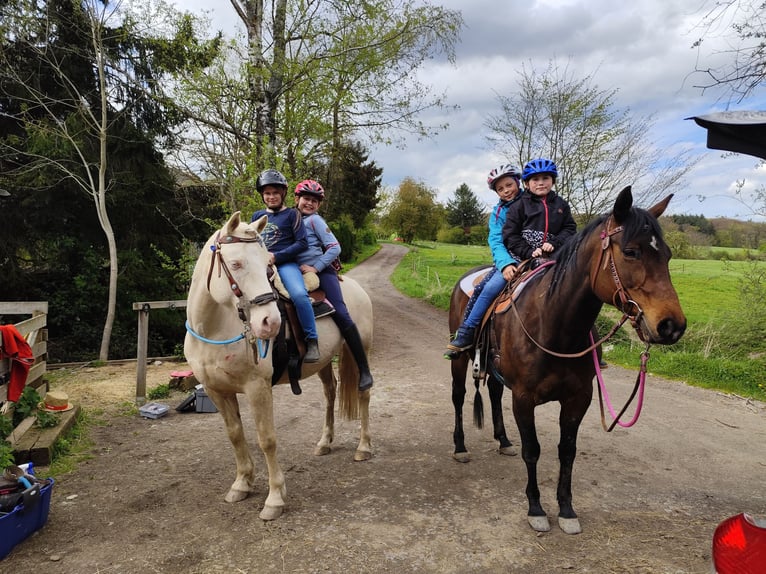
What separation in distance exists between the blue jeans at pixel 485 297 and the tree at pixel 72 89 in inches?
400

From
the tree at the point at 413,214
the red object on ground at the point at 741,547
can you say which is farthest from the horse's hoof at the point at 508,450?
the tree at the point at 413,214

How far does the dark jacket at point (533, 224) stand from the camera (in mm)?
3770

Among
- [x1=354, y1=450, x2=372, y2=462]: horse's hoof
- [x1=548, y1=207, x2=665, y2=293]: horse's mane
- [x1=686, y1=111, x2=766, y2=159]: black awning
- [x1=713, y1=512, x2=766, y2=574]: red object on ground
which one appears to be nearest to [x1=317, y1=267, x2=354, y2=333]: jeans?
[x1=354, y1=450, x2=372, y2=462]: horse's hoof

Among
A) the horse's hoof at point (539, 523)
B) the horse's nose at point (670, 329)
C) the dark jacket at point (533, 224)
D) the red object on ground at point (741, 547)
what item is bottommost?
the horse's hoof at point (539, 523)

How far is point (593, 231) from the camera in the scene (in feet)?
9.27

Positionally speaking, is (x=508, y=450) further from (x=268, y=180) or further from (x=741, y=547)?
(x=268, y=180)

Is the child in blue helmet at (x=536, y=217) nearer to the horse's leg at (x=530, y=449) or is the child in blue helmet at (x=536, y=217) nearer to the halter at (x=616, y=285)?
the halter at (x=616, y=285)

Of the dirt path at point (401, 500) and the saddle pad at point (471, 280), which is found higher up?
the saddle pad at point (471, 280)

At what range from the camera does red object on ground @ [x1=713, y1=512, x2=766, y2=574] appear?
1.30 meters

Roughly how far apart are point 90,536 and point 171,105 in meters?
8.93

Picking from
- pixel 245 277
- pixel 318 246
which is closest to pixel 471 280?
pixel 318 246

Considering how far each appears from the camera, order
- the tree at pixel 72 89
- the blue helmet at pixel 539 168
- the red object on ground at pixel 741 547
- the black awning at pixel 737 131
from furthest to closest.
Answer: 1. the tree at pixel 72 89
2. the blue helmet at pixel 539 168
3. the black awning at pixel 737 131
4. the red object on ground at pixel 741 547

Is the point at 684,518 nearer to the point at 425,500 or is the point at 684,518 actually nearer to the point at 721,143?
the point at 425,500

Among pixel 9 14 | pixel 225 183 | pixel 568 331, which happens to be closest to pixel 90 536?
pixel 568 331
